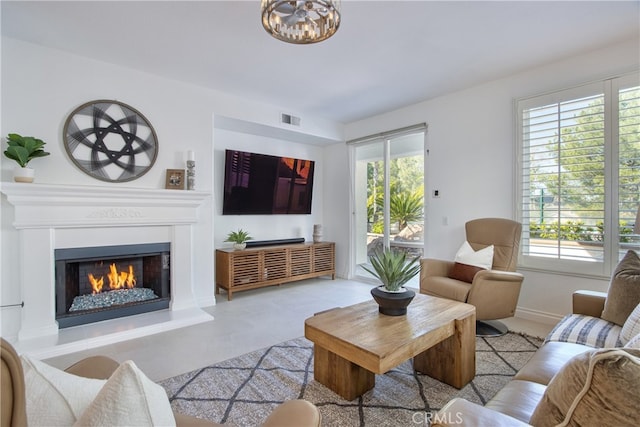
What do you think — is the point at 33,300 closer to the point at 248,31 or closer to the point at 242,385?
the point at 242,385

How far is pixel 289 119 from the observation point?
4473mm

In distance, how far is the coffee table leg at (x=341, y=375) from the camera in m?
1.80

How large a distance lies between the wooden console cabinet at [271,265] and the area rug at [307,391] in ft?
5.70

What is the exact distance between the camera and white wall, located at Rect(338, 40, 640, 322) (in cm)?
294

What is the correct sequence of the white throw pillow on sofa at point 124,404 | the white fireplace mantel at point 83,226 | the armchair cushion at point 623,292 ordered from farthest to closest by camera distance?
the white fireplace mantel at point 83,226, the armchair cushion at point 623,292, the white throw pillow on sofa at point 124,404

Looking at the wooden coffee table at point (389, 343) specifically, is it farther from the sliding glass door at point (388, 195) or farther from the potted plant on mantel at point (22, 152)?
the potted plant on mantel at point (22, 152)

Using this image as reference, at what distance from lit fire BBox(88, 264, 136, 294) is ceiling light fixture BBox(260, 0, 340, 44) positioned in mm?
2945

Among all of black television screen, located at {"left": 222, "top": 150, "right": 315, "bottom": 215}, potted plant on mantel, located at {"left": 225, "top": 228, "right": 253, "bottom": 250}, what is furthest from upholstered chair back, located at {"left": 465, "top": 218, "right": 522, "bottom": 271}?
potted plant on mantel, located at {"left": 225, "top": 228, "right": 253, "bottom": 250}

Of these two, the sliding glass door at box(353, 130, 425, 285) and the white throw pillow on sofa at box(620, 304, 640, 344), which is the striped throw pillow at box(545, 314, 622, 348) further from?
the sliding glass door at box(353, 130, 425, 285)

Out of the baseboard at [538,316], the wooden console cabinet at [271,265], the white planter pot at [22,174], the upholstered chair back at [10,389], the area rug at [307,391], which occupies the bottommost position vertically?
the area rug at [307,391]

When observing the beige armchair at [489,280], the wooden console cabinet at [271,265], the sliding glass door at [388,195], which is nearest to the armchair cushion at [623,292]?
the beige armchair at [489,280]

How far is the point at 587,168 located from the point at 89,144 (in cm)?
482

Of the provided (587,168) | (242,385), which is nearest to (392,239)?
(587,168)

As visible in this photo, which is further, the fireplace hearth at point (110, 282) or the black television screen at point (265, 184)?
the black television screen at point (265, 184)
